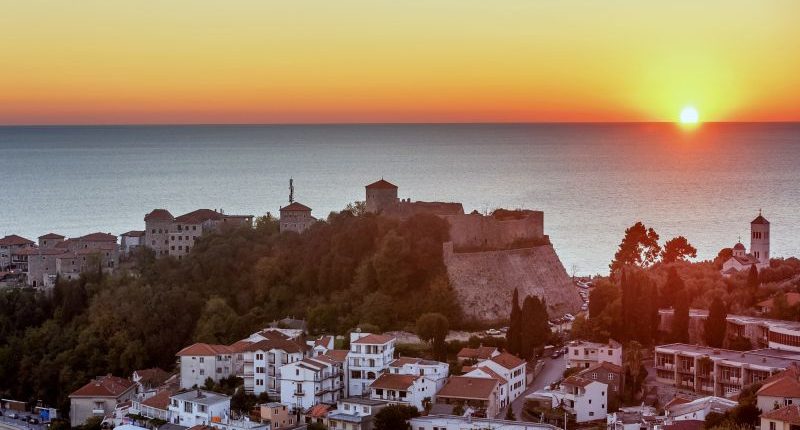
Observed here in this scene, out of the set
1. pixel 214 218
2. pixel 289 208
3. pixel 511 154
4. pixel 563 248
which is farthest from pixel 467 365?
pixel 511 154

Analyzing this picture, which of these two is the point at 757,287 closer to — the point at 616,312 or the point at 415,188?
the point at 616,312

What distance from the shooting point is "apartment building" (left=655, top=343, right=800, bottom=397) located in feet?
97.2

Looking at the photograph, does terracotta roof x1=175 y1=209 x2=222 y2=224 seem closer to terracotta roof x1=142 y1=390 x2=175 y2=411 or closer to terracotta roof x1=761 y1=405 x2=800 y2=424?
terracotta roof x1=142 y1=390 x2=175 y2=411

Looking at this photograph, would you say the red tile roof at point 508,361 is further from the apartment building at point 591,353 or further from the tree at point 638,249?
the tree at point 638,249

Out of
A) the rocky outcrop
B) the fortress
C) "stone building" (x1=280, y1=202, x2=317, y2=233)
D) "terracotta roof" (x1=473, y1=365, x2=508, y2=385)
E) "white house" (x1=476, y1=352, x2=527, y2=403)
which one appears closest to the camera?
"terracotta roof" (x1=473, y1=365, x2=508, y2=385)

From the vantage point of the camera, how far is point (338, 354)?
32750mm

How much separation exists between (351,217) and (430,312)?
6.26 m

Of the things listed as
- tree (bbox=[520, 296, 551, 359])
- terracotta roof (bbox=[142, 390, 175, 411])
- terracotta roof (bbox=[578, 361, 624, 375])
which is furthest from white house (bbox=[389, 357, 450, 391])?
terracotta roof (bbox=[142, 390, 175, 411])

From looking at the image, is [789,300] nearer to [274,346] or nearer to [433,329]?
[433,329]

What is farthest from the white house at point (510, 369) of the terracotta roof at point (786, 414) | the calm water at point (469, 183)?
the calm water at point (469, 183)

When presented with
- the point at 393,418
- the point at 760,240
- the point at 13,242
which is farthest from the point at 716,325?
the point at 13,242

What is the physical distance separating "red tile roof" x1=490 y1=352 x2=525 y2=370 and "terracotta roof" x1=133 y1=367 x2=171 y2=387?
35.4 feet

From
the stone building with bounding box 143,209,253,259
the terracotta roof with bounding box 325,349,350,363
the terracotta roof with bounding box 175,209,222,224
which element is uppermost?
the terracotta roof with bounding box 175,209,222,224

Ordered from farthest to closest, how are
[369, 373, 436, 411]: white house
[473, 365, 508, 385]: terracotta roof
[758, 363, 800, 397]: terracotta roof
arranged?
[473, 365, 508, 385]: terracotta roof → [369, 373, 436, 411]: white house → [758, 363, 800, 397]: terracotta roof
